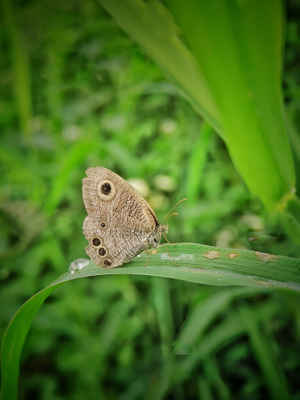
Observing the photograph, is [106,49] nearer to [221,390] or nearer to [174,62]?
→ [174,62]

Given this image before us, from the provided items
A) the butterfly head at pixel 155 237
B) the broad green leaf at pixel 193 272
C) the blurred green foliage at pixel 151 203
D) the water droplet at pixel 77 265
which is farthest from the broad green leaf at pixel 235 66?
the water droplet at pixel 77 265

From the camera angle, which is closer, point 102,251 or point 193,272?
point 193,272

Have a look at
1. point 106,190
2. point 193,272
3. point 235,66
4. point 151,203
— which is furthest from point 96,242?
point 151,203

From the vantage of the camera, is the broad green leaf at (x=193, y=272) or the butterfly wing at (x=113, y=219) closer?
the broad green leaf at (x=193, y=272)

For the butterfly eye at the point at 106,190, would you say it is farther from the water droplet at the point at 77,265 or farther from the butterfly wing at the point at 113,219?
the water droplet at the point at 77,265

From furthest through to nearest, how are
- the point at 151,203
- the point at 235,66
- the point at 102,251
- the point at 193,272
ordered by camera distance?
the point at 151,203 < the point at 102,251 < the point at 193,272 < the point at 235,66

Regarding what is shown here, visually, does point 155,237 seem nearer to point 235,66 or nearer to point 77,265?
point 77,265

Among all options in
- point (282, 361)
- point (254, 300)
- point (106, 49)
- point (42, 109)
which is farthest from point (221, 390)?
point (42, 109)
